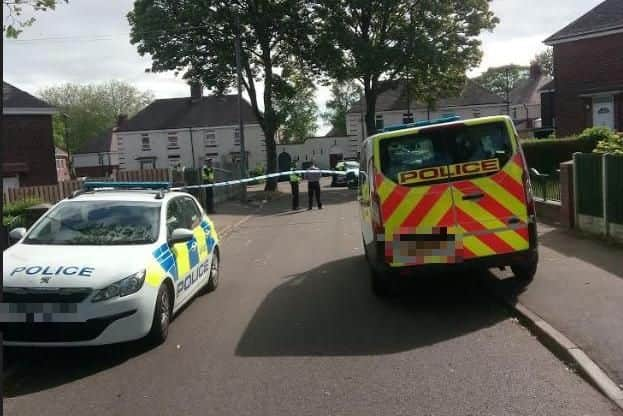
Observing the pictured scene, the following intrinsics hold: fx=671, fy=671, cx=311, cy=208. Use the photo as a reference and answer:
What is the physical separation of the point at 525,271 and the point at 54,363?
525 cm

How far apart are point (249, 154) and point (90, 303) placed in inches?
2482

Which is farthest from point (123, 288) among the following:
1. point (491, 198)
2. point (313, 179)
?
point (313, 179)

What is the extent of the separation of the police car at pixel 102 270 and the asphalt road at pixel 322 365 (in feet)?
1.10

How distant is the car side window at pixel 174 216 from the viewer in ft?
24.4

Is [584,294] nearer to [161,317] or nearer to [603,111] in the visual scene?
[161,317]

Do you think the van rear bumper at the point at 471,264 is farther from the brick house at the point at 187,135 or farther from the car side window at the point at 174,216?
the brick house at the point at 187,135

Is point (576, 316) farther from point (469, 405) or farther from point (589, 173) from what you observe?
point (589, 173)

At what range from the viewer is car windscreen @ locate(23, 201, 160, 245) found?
22.5ft

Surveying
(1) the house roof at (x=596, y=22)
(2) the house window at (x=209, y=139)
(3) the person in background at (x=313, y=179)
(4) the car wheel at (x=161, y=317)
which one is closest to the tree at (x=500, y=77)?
(2) the house window at (x=209, y=139)

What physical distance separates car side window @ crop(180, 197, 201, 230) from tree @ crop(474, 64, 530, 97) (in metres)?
93.1

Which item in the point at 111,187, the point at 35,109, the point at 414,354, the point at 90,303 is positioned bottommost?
the point at 414,354

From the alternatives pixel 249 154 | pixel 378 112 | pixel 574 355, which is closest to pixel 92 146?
pixel 249 154

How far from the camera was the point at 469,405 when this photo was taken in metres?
4.43

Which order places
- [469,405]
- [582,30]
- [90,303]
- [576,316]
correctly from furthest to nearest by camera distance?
1. [582,30]
2. [576,316]
3. [90,303]
4. [469,405]
